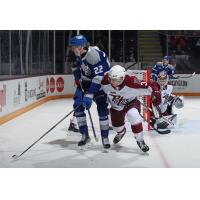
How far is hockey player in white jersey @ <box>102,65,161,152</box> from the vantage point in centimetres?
280

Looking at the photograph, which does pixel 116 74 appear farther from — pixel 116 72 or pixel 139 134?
pixel 139 134

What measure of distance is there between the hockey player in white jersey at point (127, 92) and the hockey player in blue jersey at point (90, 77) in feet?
0.19

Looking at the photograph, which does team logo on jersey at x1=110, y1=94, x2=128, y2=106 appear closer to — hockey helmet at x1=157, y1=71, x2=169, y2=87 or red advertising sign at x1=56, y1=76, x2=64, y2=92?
hockey helmet at x1=157, y1=71, x2=169, y2=87

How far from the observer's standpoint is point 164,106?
4195mm

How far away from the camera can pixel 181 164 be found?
9.07ft

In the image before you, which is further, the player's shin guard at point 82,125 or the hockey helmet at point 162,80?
the hockey helmet at point 162,80

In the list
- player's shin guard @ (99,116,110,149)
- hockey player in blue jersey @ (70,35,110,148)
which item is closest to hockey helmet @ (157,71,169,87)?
hockey player in blue jersey @ (70,35,110,148)

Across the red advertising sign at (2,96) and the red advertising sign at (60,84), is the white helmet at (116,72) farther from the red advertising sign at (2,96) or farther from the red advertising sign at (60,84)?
the red advertising sign at (60,84)

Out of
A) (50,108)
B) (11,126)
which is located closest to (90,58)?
(11,126)

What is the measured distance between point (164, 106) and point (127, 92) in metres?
1.36

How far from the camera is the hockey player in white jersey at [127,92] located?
280 centimetres

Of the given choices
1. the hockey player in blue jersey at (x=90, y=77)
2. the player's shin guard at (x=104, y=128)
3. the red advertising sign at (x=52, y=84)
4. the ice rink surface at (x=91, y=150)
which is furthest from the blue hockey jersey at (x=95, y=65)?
the red advertising sign at (x=52, y=84)

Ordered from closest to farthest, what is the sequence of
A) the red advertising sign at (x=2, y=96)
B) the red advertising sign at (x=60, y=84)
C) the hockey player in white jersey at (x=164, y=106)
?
1. the hockey player in white jersey at (x=164, y=106)
2. the red advertising sign at (x=2, y=96)
3. the red advertising sign at (x=60, y=84)
